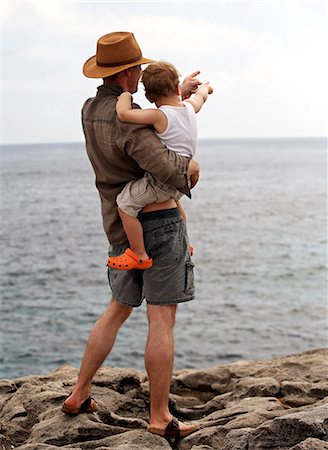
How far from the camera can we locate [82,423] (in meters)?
6.20

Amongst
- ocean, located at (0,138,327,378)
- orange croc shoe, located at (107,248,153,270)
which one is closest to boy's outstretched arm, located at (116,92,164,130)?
orange croc shoe, located at (107,248,153,270)

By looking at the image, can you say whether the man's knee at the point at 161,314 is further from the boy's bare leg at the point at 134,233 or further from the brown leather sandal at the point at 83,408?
the brown leather sandal at the point at 83,408

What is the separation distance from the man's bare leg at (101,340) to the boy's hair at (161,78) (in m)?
1.48

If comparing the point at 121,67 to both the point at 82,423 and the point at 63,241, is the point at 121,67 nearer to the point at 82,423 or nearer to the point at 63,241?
the point at 82,423

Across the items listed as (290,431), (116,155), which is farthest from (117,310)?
(290,431)

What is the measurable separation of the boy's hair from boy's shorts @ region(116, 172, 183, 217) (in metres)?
0.54

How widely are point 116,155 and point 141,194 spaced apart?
305mm

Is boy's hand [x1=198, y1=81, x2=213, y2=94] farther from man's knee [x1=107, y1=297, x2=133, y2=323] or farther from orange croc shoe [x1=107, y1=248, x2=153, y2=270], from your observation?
man's knee [x1=107, y1=297, x2=133, y2=323]

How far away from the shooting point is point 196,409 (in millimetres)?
7309

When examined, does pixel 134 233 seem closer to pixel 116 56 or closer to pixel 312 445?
pixel 116 56

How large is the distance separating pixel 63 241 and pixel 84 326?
17.4 meters

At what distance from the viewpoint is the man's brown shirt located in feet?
18.6

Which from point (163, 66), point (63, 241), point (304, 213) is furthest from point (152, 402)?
point (304, 213)

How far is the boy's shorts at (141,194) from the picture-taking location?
5812 millimetres
